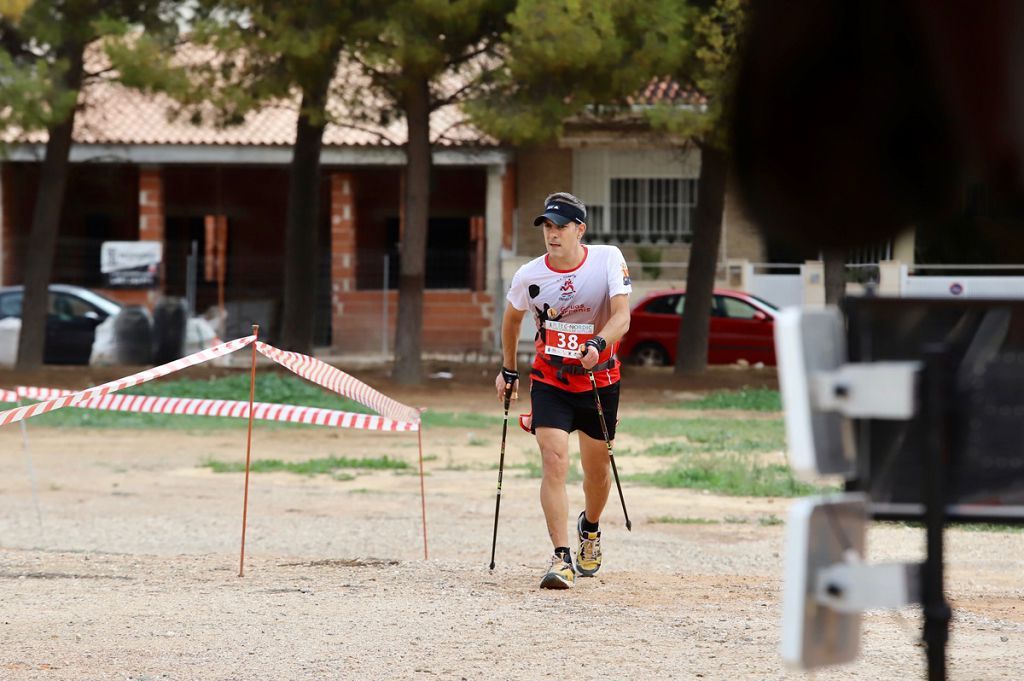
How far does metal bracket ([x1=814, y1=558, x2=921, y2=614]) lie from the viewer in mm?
2951

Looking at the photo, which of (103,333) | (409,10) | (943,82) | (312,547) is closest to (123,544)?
(312,547)

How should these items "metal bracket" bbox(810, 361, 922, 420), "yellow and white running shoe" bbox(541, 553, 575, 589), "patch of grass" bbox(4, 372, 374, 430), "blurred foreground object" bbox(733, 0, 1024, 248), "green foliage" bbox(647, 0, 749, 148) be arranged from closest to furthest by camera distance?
"blurred foreground object" bbox(733, 0, 1024, 248), "metal bracket" bbox(810, 361, 922, 420), "yellow and white running shoe" bbox(541, 553, 575, 589), "patch of grass" bbox(4, 372, 374, 430), "green foliage" bbox(647, 0, 749, 148)

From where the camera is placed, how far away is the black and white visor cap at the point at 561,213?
28.8ft

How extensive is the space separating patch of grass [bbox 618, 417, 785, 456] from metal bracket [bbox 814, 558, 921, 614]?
44.9ft

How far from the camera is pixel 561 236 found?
880 cm

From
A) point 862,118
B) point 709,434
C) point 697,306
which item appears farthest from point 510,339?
point 697,306

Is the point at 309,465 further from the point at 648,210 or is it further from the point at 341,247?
the point at 648,210

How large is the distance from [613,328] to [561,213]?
0.68 m

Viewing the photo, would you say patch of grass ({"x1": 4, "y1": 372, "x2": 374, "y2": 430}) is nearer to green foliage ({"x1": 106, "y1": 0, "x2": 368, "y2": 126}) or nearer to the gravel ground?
green foliage ({"x1": 106, "y1": 0, "x2": 368, "y2": 126})

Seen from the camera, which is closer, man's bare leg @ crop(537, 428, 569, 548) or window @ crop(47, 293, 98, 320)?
man's bare leg @ crop(537, 428, 569, 548)

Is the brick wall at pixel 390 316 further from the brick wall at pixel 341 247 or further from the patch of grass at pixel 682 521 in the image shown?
the patch of grass at pixel 682 521

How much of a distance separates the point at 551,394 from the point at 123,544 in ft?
11.4

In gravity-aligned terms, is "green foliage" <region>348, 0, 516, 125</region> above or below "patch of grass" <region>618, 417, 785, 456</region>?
above

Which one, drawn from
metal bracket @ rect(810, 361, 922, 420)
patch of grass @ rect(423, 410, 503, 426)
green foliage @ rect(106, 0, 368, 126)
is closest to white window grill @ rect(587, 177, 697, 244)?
green foliage @ rect(106, 0, 368, 126)
